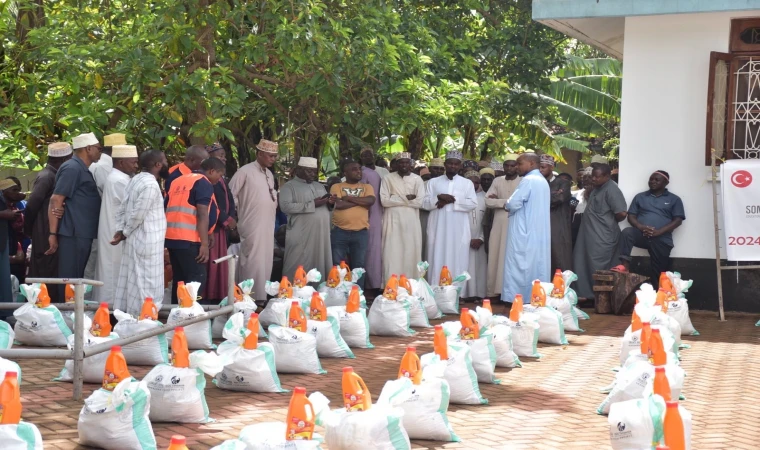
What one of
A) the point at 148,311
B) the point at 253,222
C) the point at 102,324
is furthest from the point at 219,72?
the point at 102,324

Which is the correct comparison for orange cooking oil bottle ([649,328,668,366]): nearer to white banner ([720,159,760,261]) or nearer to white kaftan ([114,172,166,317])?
white kaftan ([114,172,166,317])

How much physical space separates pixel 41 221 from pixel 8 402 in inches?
226

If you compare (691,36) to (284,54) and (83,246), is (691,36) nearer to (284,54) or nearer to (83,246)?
(284,54)

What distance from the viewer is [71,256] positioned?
9391 millimetres

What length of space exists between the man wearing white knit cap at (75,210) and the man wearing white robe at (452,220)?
16.4 feet

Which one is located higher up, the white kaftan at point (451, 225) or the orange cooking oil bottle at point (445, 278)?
the white kaftan at point (451, 225)

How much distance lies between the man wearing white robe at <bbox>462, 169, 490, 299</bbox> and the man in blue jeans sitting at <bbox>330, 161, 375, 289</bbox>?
5.33 feet

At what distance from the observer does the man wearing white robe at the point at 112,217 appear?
909cm

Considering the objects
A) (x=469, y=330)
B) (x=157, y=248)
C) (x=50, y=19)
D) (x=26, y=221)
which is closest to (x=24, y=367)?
(x=157, y=248)

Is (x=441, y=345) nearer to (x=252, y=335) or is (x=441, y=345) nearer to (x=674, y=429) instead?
(x=252, y=335)

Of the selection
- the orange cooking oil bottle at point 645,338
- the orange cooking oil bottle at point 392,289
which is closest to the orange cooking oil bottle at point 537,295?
the orange cooking oil bottle at point 392,289

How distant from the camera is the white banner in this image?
1150 centimetres

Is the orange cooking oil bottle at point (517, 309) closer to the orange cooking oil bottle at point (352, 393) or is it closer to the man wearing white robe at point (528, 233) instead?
the man wearing white robe at point (528, 233)

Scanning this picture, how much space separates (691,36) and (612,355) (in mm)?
4724
